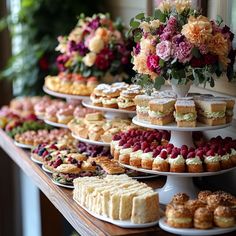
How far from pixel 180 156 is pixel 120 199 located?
278 mm

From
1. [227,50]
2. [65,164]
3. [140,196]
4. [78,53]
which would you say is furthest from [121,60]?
[140,196]

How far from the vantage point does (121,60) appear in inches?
121

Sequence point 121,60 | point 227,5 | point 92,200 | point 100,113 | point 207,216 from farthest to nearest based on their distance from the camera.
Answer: point 121,60 < point 100,113 < point 227,5 < point 92,200 < point 207,216

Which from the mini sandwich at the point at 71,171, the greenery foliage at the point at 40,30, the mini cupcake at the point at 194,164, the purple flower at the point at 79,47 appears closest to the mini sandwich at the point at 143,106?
the mini cupcake at the point at 194,164

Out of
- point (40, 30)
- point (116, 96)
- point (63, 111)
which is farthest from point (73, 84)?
point (40, 30)

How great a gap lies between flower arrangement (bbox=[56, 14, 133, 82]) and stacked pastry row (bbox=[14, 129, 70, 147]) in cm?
31

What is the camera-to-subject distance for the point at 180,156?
2105mm

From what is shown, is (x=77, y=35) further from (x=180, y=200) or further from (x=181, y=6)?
(x=180, y=200)

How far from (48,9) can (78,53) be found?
0.86 meters

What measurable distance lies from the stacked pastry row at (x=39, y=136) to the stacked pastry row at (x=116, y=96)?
1.35 ft

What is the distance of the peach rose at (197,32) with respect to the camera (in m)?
2.08

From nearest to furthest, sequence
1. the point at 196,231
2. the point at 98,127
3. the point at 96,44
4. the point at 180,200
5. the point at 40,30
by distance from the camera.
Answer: the point at 196,231
the point at 180,200
the point at 98,127
the point at 96,44
the point at 40,30

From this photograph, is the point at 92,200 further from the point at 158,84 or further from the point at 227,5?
the point at 227,5

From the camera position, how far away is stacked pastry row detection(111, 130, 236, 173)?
2.10 meters
